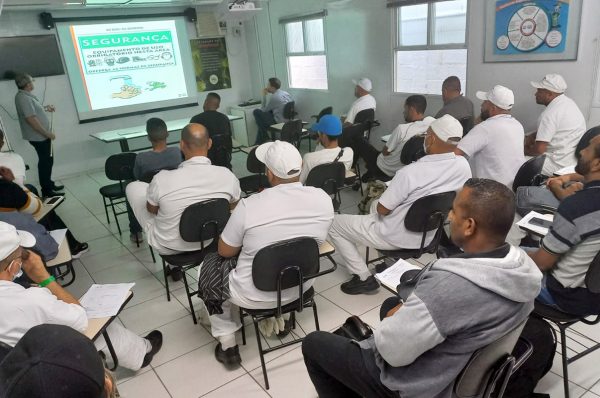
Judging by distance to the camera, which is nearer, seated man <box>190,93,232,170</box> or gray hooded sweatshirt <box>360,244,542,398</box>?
gray hooded sweatshirt <box>360,244,542,398</box>

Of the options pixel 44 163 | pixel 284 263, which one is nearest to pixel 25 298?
pixel 284 263

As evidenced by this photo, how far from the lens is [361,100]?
5.68m

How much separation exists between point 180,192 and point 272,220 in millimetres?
788

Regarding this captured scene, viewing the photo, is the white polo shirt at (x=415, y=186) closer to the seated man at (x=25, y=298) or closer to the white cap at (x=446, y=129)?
the white cap at (x=446, y=129)

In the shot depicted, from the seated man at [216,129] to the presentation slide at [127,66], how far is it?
2497 mm

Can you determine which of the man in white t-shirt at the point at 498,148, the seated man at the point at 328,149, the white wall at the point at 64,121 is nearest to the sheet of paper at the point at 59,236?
the seated man at the point at 328,149

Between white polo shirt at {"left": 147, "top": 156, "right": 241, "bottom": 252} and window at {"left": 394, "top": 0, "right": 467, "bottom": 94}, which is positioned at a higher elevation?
window at {"left": 394, "top": 0, "right": 467, "bottom": 94}

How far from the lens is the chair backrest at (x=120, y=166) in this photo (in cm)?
387

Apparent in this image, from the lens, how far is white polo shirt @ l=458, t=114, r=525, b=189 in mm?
3154

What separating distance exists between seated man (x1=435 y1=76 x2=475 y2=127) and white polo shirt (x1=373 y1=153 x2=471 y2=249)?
222cm

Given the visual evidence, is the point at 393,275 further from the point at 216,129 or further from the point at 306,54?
the point at 306,54

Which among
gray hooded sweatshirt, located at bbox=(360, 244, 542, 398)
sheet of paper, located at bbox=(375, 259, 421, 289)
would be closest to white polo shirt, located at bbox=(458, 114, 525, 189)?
sheet of paper, located at bbox=(375, 259, 421, 289)

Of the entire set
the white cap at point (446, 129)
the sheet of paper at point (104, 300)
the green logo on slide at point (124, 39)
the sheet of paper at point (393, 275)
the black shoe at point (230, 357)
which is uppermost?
the green logo on slide at point (124, 39)

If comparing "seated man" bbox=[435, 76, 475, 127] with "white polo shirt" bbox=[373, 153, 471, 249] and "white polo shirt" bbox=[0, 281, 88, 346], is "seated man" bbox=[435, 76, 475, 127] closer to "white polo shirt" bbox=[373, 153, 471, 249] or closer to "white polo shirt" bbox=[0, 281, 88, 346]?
"white polo shirt" bbox=[373, 153, 471, 249]
